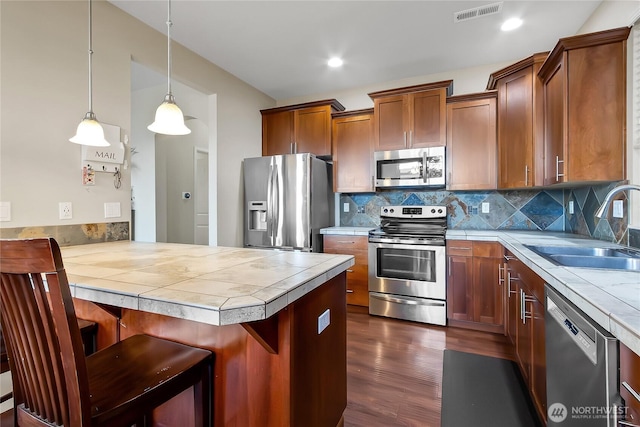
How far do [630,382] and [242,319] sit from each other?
3.33 feet

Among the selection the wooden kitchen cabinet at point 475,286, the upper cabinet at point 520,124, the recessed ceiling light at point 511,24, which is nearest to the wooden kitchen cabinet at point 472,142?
the upper cabinet at point 520,124

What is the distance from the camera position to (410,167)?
3.23m

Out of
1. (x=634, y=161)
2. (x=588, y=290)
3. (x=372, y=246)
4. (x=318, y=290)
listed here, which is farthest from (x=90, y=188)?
(x=634, y=161)

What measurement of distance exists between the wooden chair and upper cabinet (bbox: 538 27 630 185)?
245cm

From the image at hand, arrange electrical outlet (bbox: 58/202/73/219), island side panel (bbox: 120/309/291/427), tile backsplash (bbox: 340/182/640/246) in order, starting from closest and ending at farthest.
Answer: island side panel (bbox: 120/309/291/427), electrical outlet (bbox: 58/202/73/219), tile backsplash (bbox: 340/182/640/246)

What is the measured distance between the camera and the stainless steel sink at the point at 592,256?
58.2 inches

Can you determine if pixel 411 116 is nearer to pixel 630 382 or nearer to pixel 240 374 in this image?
pixel 630 382

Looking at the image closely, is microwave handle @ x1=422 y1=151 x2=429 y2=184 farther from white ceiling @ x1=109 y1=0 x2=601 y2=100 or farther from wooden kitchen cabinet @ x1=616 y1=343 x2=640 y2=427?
wooden kitchen cabinet @ x1=616 y1=343 x2=640 y2=427

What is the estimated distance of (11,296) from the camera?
0.80m

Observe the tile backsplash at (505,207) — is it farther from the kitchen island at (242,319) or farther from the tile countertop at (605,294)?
the kitchen island at (242,319)

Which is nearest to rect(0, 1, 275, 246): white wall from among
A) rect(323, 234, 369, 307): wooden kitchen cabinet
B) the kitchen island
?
the kitchen island

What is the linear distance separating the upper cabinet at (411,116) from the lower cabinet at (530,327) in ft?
5.13

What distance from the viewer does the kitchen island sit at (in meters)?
0.85

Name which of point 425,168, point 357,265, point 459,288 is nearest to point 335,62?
point 425,168
